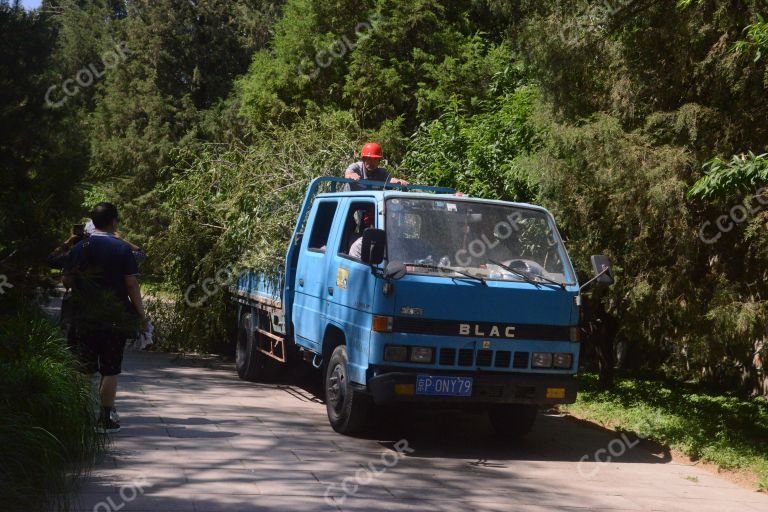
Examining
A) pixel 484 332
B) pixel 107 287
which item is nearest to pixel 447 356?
pixel 484 332

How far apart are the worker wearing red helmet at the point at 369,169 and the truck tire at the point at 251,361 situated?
235cm

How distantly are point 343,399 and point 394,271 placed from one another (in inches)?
54.2

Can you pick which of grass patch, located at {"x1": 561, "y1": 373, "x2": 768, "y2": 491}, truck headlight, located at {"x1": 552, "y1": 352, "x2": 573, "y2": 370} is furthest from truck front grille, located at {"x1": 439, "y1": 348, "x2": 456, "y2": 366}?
grass patch, located at {"x1": 561, "y1": 373, "x2": 768, "y2": 491}

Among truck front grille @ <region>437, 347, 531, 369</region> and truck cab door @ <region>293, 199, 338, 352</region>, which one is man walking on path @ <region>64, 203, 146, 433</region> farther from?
truck front grille @ <region>437, 347, 531, 369</region>

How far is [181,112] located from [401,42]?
21.1 m

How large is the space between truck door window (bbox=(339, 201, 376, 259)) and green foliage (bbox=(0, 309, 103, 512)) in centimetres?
280

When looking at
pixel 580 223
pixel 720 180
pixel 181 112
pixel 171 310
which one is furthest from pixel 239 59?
pixel 720 180

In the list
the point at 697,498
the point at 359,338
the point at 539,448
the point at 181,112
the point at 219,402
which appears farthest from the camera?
the point at 181,112

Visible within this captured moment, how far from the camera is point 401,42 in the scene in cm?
2430

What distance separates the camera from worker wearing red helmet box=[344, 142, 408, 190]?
37.6 feet

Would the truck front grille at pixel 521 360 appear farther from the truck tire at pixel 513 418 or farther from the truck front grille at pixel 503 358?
the truck tire at pixel 513 418

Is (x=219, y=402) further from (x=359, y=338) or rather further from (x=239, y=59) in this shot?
(x=239, y=59)

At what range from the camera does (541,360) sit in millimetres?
8734

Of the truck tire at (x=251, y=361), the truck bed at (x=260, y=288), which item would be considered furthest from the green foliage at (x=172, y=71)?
the truck tire at (x=251, y=361)
